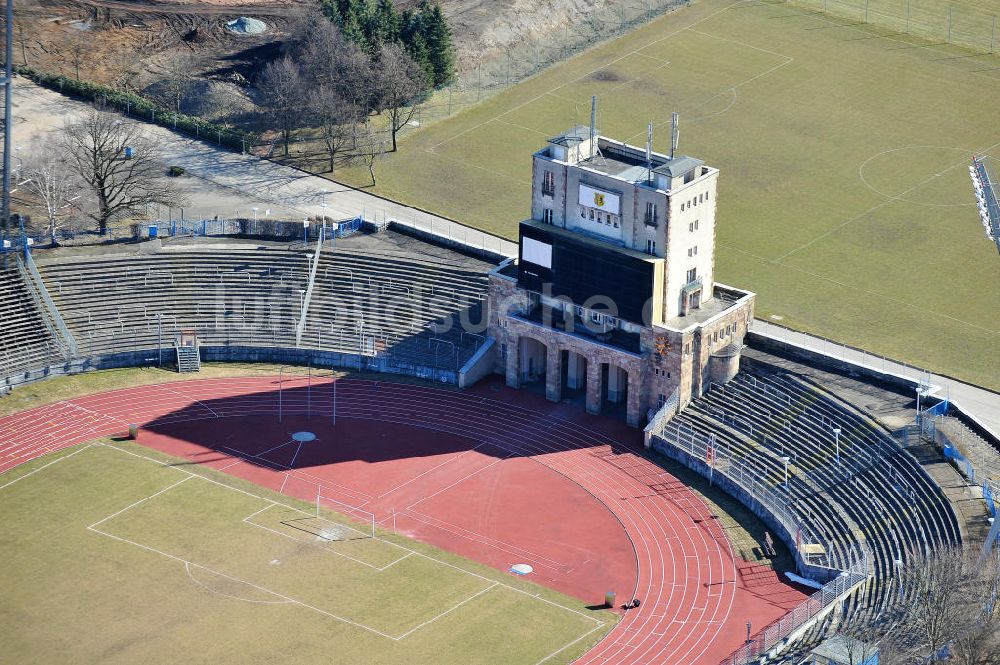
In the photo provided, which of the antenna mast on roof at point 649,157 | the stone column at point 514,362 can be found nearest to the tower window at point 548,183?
the antenna mast on roof at point 649,157

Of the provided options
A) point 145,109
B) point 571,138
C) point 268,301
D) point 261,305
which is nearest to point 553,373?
point 571,138

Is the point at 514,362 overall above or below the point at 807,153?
below

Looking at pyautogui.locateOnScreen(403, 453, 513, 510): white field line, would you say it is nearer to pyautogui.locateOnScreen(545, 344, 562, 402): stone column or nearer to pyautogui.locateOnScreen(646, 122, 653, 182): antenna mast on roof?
pyautogui.locateOnScreen(545, 344, 562, 402): stone column

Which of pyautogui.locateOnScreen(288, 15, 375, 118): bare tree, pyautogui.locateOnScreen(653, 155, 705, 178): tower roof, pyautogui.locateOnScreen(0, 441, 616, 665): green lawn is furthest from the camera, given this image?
pyautogui.locateOnScreen(288, 15, 375, 118): bare tree

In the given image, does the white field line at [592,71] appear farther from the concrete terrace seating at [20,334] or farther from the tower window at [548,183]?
the concrete terrace seating at [20,334]

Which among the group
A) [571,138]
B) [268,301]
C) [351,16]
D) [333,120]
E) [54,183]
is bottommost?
[268,301]

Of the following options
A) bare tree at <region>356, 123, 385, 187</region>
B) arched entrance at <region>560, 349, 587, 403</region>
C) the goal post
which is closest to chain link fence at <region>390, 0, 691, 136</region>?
bare tree at <region>356, 123, 385, 187</region>

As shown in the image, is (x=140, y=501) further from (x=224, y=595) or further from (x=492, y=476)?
(x=492, y=476)
